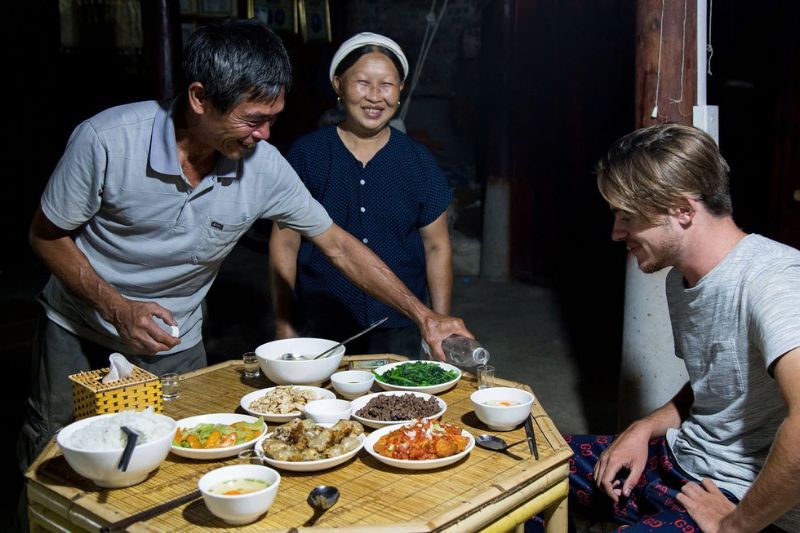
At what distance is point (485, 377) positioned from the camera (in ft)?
9.02

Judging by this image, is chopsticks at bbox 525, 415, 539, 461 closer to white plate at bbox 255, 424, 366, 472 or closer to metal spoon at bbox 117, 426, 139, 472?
white plate at bbox 255, 424, 366, 472

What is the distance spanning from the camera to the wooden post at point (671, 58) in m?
3.91

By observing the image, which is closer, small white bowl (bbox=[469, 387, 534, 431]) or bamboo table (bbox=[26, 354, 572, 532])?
bamboo table (bbox=[26, 354, 572, 532])

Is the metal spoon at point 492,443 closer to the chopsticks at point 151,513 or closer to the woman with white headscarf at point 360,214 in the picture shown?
the chopsticks at point 151,513

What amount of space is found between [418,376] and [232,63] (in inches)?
46.4

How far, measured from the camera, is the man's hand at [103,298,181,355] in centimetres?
250

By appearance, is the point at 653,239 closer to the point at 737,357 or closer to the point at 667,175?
the point at 667,175

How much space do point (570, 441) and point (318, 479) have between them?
3.73ft

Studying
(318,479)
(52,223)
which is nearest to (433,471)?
(318,479)

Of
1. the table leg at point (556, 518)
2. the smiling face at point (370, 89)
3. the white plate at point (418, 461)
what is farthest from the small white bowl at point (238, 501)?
the smiling face at point (370, 89)

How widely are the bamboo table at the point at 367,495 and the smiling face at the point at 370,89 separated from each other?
1.61m

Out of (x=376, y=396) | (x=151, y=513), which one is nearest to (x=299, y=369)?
(x=376, y=396)

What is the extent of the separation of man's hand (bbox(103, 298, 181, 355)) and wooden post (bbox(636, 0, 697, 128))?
103 inches

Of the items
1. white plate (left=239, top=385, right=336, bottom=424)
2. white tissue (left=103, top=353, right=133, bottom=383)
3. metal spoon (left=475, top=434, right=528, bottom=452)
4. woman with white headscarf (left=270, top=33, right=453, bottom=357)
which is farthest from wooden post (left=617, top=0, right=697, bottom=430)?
white tissue (left=103, top=353, right=133, bottom=383)
